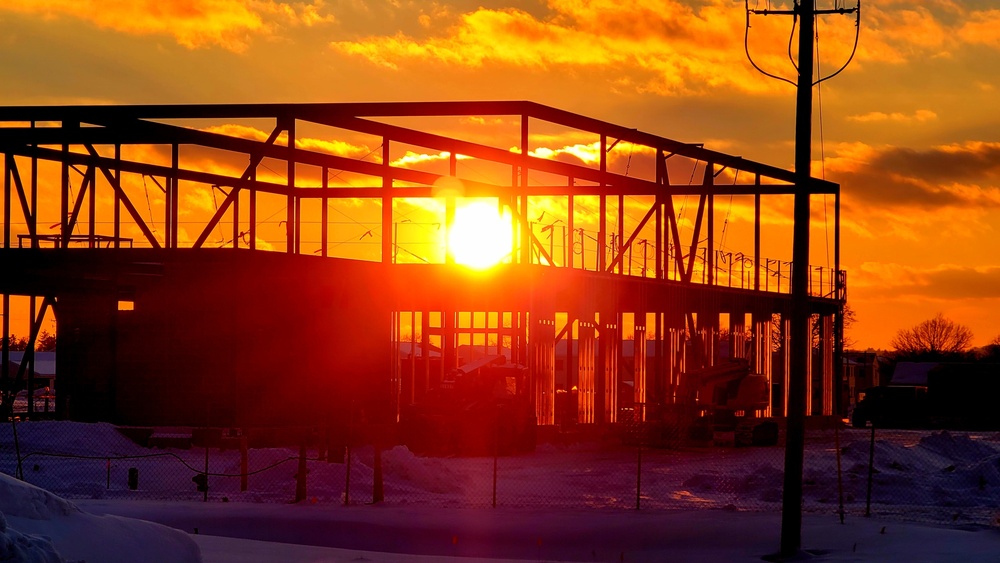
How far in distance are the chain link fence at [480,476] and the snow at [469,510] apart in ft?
0.28

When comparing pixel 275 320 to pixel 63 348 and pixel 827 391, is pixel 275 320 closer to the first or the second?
pixel 63 348

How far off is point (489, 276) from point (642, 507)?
19.2 meters

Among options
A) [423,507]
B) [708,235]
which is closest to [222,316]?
[423,507]

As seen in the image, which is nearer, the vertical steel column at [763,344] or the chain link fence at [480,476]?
the chain link fence at [480,476]

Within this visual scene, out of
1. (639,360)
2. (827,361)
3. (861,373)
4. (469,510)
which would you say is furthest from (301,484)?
(861,373)

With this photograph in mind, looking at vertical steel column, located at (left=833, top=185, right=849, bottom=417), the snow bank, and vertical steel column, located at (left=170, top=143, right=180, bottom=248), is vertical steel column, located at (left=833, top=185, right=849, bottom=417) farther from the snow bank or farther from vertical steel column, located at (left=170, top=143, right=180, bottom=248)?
the snow bank

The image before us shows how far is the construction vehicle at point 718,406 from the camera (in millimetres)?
45969

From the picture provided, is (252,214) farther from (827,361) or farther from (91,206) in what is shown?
(827,361)

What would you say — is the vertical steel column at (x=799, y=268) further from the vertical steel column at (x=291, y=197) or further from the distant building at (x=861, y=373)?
the distant building at (x=861, y=373)

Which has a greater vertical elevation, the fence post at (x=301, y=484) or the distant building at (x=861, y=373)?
the fence post at (x=301, y=484)

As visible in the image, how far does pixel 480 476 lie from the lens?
3206 centimetres

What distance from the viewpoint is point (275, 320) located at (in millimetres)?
40812

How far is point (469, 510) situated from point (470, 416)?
15.6 meters

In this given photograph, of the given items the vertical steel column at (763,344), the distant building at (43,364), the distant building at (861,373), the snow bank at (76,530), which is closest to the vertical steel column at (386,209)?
the vertical steel column at (763,344)
